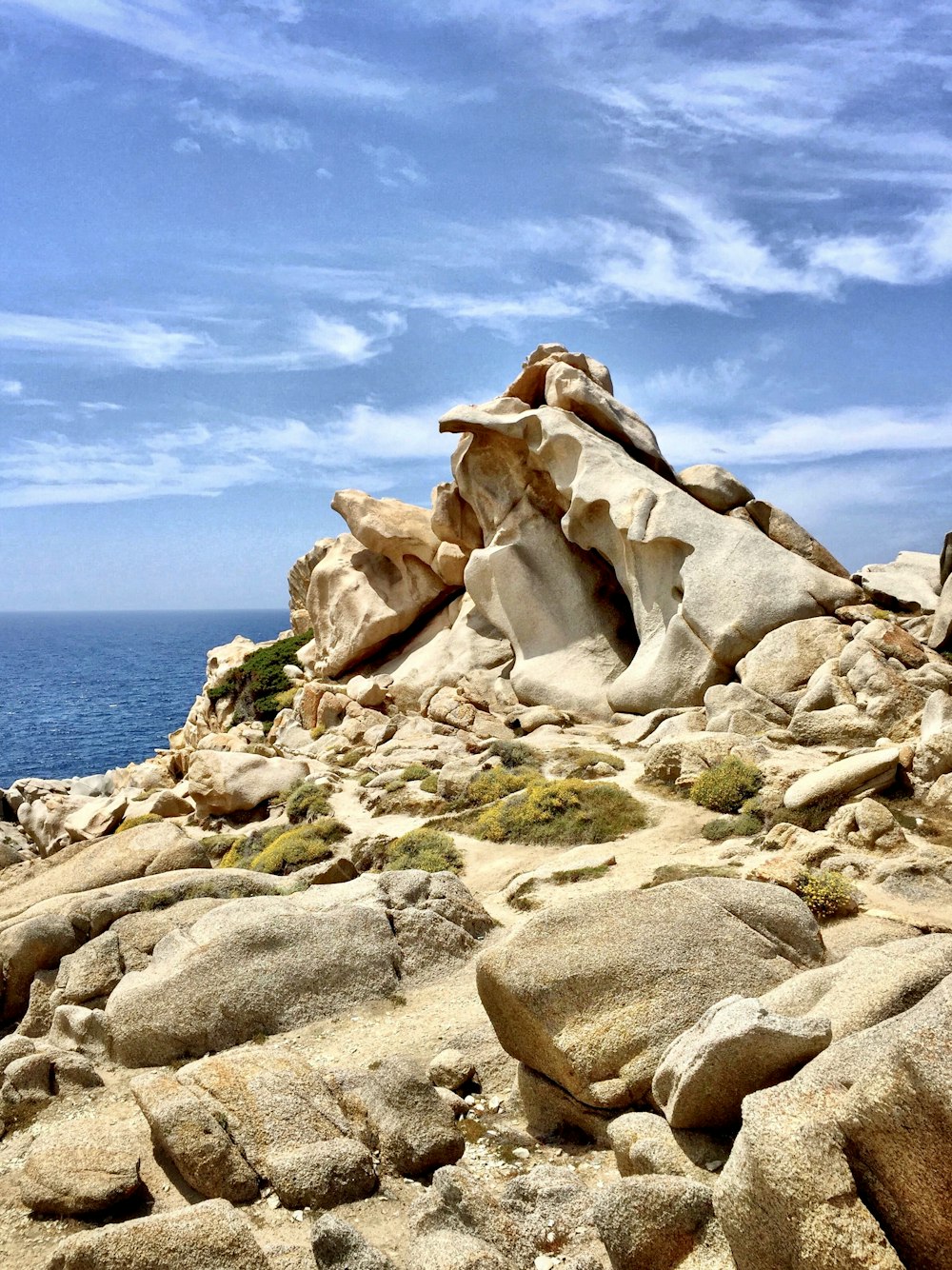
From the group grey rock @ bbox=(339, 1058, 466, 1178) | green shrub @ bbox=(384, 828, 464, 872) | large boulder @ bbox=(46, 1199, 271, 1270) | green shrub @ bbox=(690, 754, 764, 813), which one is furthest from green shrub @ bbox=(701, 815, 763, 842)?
large boulder @ bbox=(46, 1199, 271, 1270)

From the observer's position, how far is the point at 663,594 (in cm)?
2923

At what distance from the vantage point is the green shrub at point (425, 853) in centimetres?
1672

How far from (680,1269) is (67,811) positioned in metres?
24.7

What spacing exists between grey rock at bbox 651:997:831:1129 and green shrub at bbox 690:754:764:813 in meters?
10.9

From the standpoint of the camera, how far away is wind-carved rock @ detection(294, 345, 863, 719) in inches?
1085

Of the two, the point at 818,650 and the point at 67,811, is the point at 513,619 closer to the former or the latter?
the point at 818,650

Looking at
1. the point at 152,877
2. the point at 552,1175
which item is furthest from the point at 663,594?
the point at 552,1175

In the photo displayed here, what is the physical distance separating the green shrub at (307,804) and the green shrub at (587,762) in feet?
19.9

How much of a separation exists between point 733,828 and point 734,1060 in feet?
33.2

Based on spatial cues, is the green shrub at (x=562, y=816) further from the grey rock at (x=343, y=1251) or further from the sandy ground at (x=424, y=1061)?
the grey rock at (x=343, y=1251)

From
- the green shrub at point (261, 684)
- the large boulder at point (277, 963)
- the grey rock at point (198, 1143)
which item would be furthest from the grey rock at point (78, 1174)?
the green shrub at point (261, 684)

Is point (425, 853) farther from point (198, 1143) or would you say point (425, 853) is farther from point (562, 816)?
point (198, 1143)

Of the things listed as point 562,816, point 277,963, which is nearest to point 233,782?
point 562,816

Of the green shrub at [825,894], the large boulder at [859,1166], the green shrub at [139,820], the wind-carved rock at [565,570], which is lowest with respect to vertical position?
the green shrub at [139,820]
